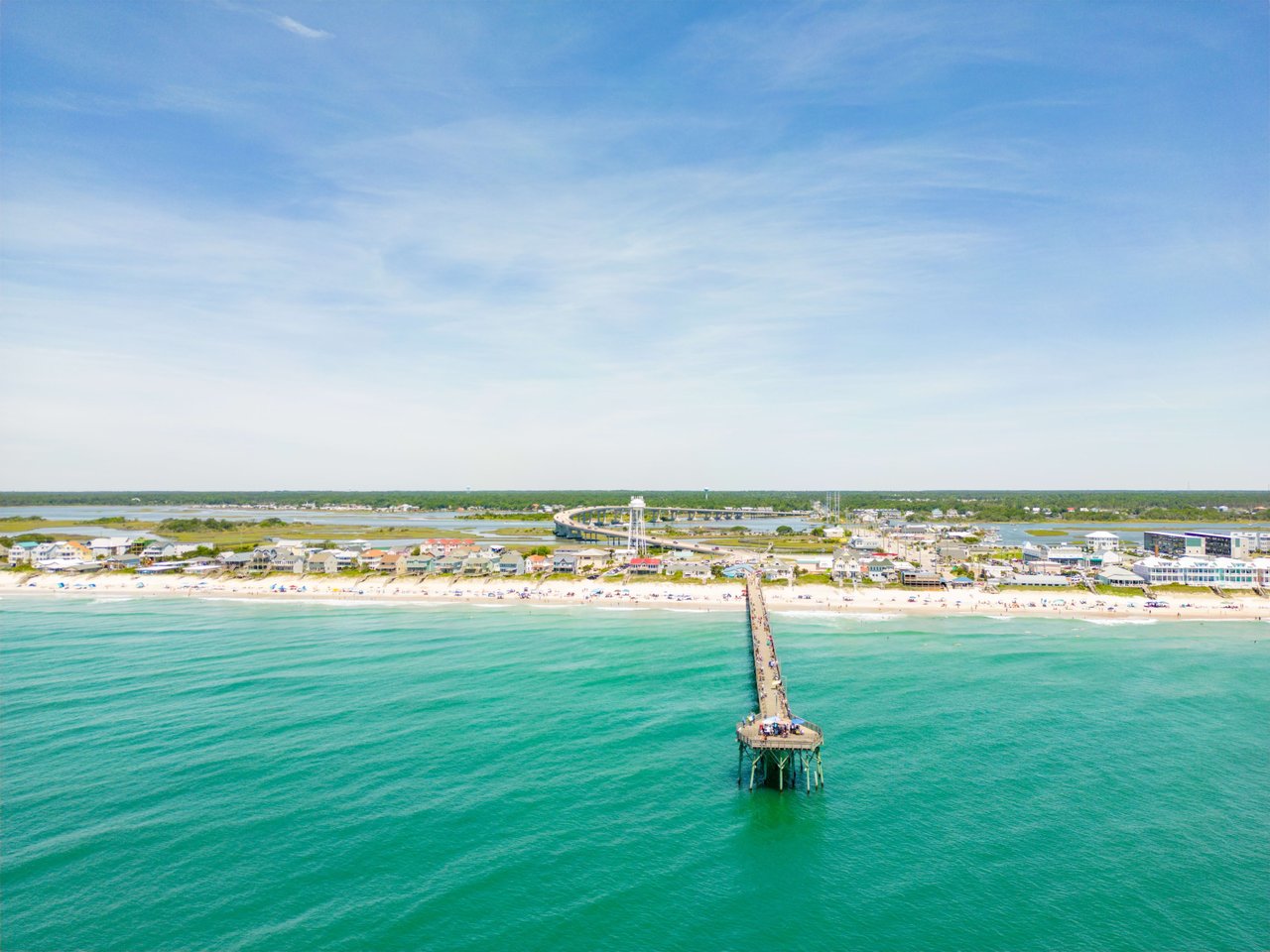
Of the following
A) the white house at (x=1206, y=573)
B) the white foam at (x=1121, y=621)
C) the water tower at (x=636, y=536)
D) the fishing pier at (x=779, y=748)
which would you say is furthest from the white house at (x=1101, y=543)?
the fishing pier at (x=779, y=748)

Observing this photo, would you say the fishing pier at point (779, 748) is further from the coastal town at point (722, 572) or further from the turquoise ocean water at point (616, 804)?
the coastal town at point (722, 572)

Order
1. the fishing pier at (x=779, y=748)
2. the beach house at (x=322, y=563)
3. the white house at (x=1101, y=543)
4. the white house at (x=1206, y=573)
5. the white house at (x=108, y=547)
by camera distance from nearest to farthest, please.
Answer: the fishing pier at (x=779, y=748) < the white house at (x=1206, y=573) < the beach house at (x=322, y=563) < the white house at (x=108, y=547) < the white house at (x=1101, y=543)

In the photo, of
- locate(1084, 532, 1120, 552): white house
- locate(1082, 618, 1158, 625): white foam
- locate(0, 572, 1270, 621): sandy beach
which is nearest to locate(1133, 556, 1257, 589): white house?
locate(0, 572, 1270, 621): sandy beach

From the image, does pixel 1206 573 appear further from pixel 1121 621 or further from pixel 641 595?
pixel 641 595

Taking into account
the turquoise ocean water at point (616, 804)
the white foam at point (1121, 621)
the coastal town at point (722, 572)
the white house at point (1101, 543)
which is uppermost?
the white house at point (1101, 543)

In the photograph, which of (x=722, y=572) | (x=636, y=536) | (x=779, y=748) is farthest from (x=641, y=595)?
(x=779, y=748)

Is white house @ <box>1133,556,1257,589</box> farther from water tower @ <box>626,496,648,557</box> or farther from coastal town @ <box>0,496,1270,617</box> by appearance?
water tower @ <box>626,496,648,557</box>

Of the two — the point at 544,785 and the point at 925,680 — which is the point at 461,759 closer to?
the point at 544,785
